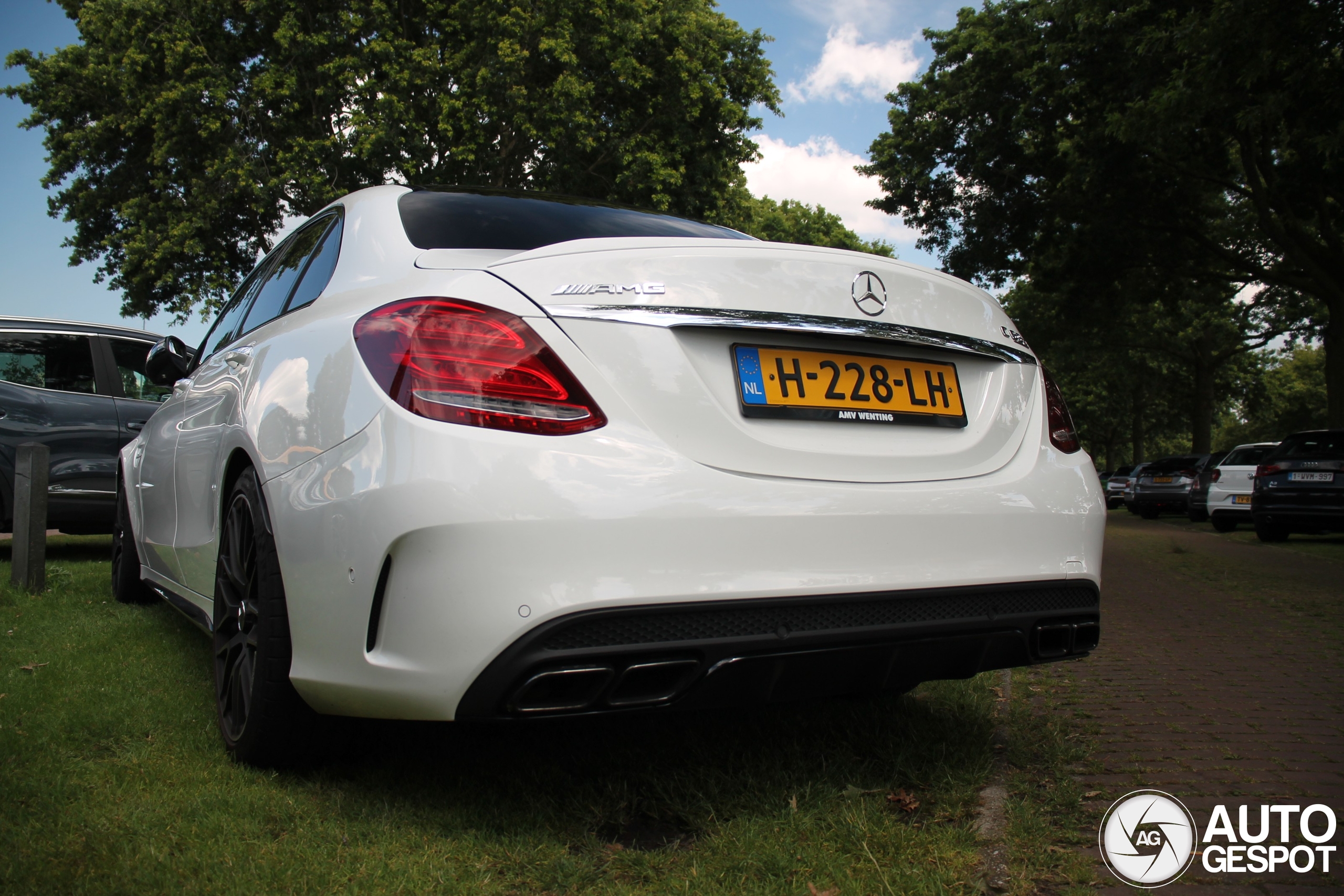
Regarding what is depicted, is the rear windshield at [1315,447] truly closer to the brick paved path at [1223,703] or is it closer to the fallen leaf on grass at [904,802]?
the brick paved path at [1223,703]

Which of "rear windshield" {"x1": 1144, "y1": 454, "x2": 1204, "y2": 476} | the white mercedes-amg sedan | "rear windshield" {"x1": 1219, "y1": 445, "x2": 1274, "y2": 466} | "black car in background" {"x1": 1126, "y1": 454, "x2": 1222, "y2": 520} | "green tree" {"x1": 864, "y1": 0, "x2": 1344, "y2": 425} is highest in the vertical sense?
"green tree" {"x1": 864, "y1": 0, "x2": 1344, "y2": 425}

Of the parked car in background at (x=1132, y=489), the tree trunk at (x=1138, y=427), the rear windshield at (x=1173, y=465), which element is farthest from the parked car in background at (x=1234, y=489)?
the tree trunk at (x=1138, y=427)

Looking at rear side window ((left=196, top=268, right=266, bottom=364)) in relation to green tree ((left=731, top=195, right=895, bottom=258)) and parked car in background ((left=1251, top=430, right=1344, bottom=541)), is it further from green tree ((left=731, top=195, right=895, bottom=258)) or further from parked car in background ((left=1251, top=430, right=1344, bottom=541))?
green tree ((left=731, top=195, right=895, bottom=258))

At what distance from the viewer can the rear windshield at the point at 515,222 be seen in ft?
9.45

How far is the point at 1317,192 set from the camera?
17672mm

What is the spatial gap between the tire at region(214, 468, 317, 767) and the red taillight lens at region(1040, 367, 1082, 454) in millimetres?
2000

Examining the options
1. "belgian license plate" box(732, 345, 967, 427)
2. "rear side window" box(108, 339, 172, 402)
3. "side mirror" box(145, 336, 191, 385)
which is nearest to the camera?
"belgian license plate" box(732, 345, 967, 427)

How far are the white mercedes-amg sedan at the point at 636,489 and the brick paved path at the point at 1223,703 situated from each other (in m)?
0.64

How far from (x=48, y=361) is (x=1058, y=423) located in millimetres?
7862

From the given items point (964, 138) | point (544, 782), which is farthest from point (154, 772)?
point (964, 138)

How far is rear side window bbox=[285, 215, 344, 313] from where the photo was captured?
3.08 meters

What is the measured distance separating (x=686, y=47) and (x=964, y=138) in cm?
599

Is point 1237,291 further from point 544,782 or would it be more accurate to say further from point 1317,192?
point 544,782

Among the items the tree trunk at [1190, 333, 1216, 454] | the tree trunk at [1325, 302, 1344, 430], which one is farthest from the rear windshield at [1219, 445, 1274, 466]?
the tree trunk at [1190, 333, 1216, 454]
